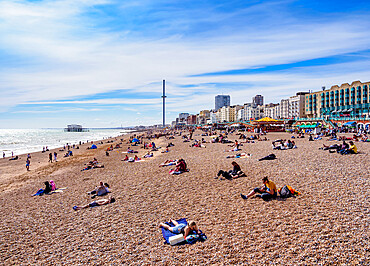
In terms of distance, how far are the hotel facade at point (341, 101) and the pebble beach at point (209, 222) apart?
61187 mm

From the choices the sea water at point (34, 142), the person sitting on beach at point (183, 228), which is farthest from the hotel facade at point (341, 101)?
the sea water at point (34, 142)

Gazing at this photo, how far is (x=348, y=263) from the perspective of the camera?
414 centimetres

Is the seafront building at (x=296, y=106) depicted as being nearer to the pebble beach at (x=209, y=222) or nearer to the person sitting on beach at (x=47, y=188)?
the pebble beach at (x=209, y=222)

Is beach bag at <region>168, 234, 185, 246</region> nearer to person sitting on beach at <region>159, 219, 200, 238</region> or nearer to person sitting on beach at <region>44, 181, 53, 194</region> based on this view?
person sitting on beach at <region>159, 219, 200, 238</region>

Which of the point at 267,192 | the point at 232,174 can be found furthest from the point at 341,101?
the point at 267,192

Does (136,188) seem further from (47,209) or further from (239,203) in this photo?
(239,203)

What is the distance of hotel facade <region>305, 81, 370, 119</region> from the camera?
62.4 m

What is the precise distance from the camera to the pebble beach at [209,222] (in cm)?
488

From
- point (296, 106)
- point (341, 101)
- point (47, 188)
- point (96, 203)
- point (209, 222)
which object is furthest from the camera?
point (296, 106)

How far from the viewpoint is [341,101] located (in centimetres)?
6938

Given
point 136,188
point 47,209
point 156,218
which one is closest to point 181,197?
point 156,218

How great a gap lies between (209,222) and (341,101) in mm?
78321

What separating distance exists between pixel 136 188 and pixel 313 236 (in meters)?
7.48

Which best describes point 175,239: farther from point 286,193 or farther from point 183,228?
point 286,193
